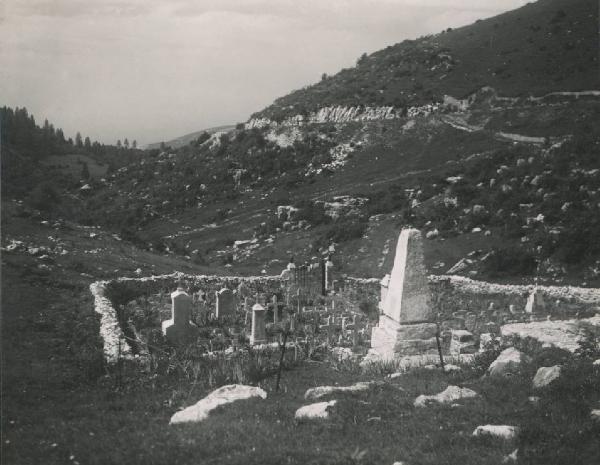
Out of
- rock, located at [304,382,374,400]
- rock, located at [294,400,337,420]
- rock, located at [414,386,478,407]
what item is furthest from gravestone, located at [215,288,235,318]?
rock, located at [414,386,478,407]

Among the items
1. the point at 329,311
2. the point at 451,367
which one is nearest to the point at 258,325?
the point at 329,311

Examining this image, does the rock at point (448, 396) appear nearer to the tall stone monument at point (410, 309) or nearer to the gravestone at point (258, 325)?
the tall stone monument at point (410, 309)

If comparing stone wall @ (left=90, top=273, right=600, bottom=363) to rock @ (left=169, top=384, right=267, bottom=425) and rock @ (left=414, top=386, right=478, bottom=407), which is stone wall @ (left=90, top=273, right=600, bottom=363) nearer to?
rock @ (left=169, top=384, right=267, bottom=425)

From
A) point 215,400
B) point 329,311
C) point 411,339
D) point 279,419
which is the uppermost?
point 279,419

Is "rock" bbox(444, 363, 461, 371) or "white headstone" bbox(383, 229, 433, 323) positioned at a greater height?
"white headstone" bbox(383, 229, 433, 323)

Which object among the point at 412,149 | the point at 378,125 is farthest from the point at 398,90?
the point at 412,149

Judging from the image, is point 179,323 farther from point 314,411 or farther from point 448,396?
point 448,396

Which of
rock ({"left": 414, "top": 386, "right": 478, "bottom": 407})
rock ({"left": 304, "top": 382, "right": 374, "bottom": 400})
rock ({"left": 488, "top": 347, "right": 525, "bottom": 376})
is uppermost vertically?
rock ({"left": 414, "top": 386, "right": 478, "bottom": 407})
